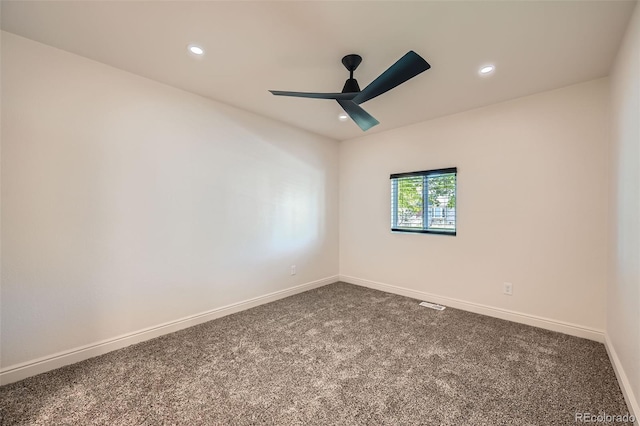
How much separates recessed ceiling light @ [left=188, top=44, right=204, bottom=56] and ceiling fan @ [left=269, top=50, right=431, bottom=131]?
0.62m

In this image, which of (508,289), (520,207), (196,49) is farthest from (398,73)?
(508,289)

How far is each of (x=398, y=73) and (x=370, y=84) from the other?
19 cm

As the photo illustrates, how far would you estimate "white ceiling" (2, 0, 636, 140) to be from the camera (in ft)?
5.31

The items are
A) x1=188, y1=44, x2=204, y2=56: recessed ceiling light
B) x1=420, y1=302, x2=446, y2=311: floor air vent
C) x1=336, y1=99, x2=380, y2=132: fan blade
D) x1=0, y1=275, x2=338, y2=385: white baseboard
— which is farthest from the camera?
x1=420, y1=302, x2=446, y2=311: floor air vent

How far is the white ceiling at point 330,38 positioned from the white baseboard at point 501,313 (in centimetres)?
228

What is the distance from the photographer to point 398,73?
178 centimetres

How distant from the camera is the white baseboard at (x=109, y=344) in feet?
6.13

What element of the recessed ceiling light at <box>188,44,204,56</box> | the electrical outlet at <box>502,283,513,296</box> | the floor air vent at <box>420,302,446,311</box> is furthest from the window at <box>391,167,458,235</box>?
the recessed ceiling light at <box>188,44,204,56</box>

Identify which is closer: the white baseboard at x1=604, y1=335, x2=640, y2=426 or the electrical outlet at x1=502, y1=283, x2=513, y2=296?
the white baseboard at x1=604, y1=335, x2=640, y2=426

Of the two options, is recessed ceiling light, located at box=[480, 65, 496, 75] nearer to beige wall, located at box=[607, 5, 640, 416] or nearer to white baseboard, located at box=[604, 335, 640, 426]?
beige wall, located at box=[607, 5, 640, 416]

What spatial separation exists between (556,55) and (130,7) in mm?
2994

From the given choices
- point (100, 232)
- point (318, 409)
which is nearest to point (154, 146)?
point (100, 232)

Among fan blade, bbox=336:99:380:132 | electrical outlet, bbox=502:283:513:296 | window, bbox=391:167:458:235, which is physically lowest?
electrical outlet, bbox=502:283:513:296

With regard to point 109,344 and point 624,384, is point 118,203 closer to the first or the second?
point 109,344
